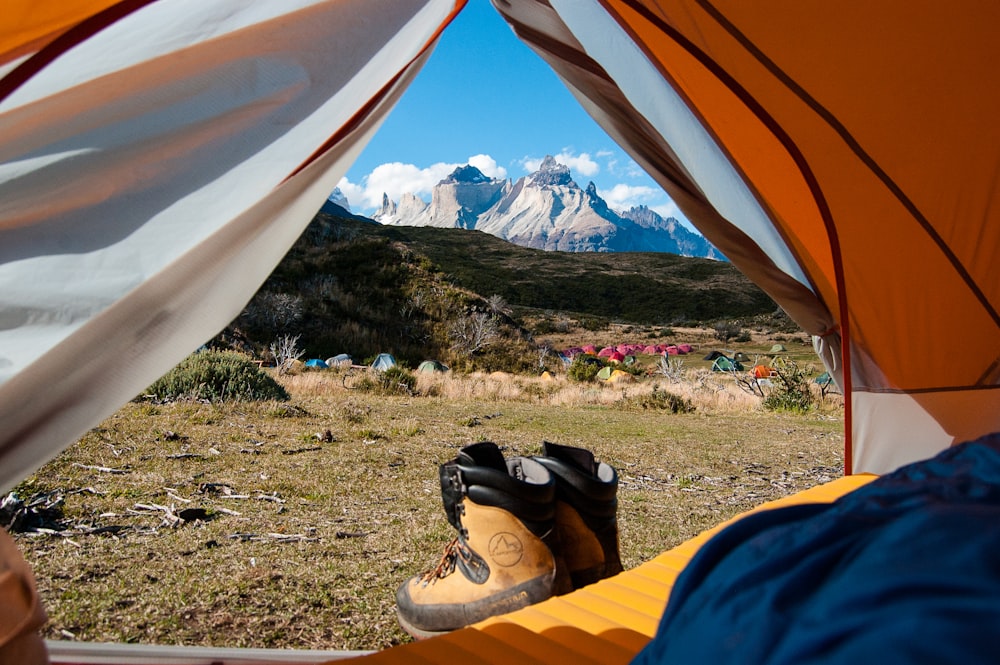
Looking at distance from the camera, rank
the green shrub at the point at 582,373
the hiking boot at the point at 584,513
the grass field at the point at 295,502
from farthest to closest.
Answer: the green shrub at the point at 582,373
the grass field at the point at 295,502
the hiking boot at the point at 584,513

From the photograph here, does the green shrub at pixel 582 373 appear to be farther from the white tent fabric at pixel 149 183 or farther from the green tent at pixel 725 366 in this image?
the white tent fabric at pixel 149 183

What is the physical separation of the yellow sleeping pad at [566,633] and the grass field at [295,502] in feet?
1.65

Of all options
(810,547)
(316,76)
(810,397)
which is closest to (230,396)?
(316,76)

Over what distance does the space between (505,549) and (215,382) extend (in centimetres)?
561

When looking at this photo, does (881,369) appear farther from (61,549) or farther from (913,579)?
(61,549)

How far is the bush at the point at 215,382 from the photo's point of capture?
628 cm

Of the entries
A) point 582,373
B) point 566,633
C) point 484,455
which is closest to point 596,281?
point 582,373

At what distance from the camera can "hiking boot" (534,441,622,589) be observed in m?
1.95

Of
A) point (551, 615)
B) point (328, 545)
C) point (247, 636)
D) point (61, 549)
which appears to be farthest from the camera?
point (328, 545)

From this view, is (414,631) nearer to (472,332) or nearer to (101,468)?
(101,468)

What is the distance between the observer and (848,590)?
0.59 metres

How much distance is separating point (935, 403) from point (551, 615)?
2.12 meters

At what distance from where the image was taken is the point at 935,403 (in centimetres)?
281

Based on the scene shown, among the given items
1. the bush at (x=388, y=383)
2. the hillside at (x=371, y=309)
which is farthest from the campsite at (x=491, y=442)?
the hillside at (x=371, y=309)
